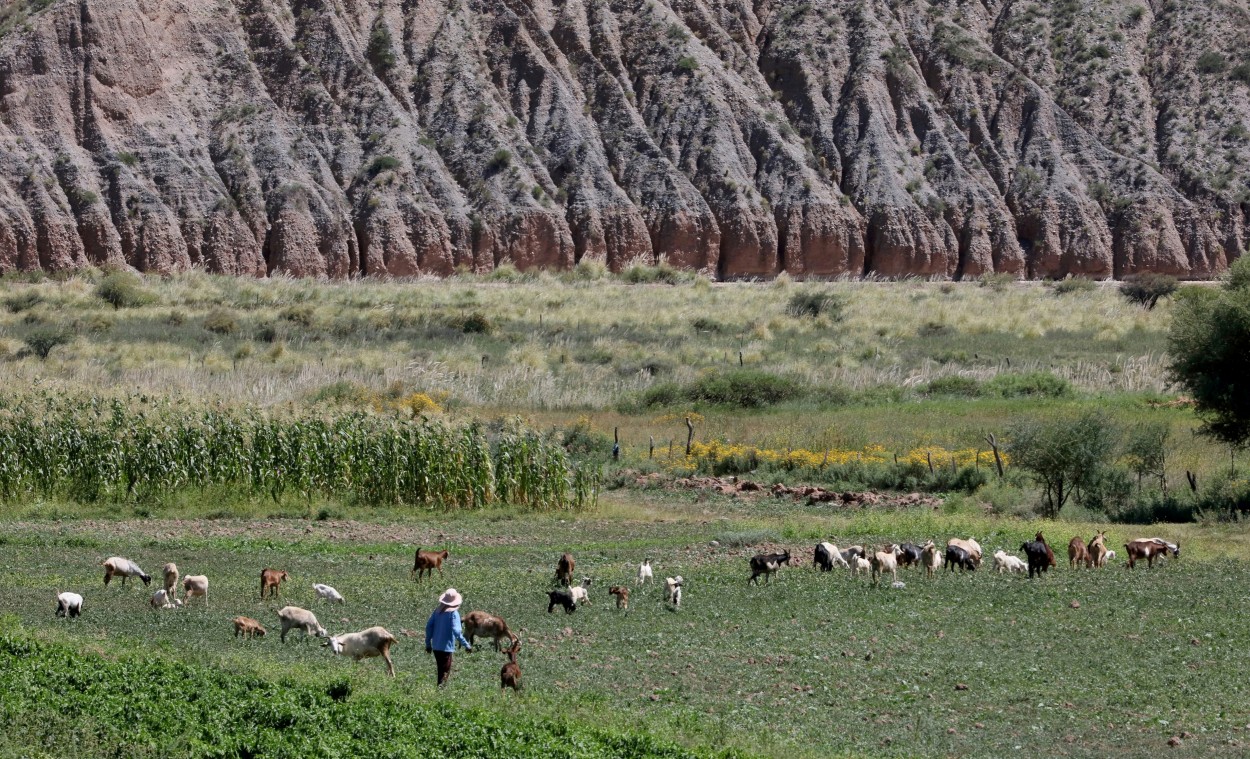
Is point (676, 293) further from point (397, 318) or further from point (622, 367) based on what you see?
point (622, 367)

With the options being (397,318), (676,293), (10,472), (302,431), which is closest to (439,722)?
(302,431)

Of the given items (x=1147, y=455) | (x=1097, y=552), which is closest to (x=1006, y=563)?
(x=1097, y=552)

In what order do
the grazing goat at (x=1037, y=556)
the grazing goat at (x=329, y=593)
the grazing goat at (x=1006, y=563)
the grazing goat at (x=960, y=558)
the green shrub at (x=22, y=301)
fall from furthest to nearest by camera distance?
1. the green shrub at (x=22, y=301)
2. the grazing goat at (x=960, y=558)
3. the grazing goat at (x=1006, y=563)
4. the grazing goat at (x=1037, y=556)
5. the grazing goat at (x=329, y=593)

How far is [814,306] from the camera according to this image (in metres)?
67.1

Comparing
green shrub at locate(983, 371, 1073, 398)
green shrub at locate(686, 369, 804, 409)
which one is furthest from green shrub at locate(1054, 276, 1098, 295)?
green shrub at locate(686, 369, 804, 409)

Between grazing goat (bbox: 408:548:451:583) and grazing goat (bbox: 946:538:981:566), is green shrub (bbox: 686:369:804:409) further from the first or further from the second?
grazing goat (bbox: 408:548:451:583)

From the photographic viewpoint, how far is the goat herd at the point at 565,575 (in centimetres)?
1497

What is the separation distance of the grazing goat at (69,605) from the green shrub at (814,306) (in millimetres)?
50321

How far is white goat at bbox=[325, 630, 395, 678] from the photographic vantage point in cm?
1450

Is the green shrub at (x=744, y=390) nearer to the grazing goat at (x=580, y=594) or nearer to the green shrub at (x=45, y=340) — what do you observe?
the green shrub at (x=45, y=340)

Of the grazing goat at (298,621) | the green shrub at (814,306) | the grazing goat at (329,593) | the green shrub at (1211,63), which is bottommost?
the grazing goat at (329,593)

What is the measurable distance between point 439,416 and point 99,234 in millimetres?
46982

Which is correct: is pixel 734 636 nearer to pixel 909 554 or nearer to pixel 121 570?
pixel 909 554

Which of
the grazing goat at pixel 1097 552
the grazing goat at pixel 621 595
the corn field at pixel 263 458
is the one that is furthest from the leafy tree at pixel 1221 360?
the grazing goat at pixel 621 595
